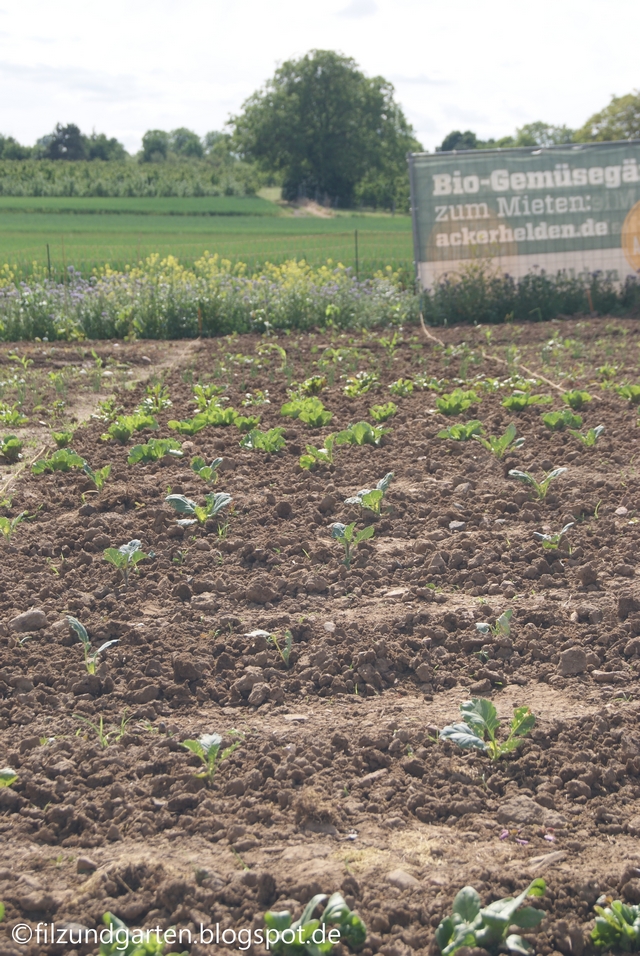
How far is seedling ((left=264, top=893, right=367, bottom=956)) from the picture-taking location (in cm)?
212

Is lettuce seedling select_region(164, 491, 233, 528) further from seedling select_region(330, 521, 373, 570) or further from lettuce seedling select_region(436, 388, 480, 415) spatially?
lettuce seedling select_region(436, 388, 480, 415)

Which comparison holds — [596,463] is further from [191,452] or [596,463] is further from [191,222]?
[191,222]

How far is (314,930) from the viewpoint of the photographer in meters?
2.13

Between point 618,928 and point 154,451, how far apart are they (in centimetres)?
454

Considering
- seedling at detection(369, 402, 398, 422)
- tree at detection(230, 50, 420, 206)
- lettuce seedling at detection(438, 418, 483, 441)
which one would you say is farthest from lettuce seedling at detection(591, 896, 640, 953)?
tree at detection(230, 50, 420, 206)

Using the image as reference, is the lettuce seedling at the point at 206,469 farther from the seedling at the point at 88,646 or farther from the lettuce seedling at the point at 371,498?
the seedling at the point at 88,646

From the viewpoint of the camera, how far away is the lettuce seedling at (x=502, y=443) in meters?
5.79

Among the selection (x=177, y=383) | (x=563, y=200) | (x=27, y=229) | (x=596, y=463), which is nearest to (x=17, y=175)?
(x=27, y=229)

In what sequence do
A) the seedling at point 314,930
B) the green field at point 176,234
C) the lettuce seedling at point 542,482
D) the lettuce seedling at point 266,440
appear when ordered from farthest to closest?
the green field at point 176,234
the lettuce seedling at point 266,440
the lettuce seedling at point 542,482
the seedling at point 314,930

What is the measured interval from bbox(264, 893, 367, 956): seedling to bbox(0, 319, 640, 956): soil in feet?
0.27

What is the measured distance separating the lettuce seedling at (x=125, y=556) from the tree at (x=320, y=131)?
62254 millimetres

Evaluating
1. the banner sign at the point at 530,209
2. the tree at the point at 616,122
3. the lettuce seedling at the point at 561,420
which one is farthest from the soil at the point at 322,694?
the tree at the point at 616,122

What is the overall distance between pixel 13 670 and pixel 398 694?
153 cm

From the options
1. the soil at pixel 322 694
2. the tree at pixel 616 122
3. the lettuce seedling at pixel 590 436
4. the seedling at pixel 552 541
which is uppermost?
the tree at pixel 616 122
